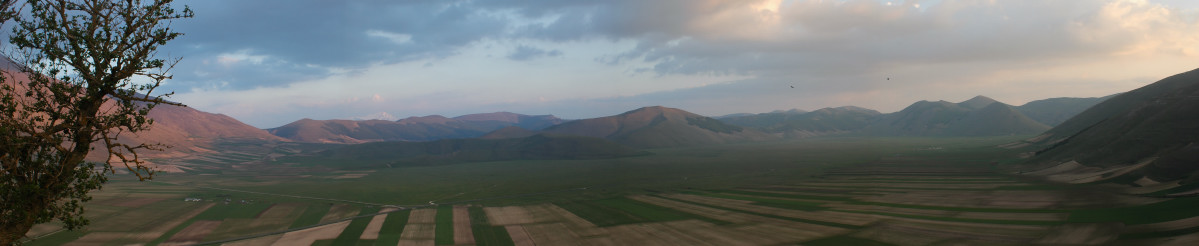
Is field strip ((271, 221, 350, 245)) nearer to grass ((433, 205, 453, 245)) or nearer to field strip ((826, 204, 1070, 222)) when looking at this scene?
grass ((433, 205, 453, 245))

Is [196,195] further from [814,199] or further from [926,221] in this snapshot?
[926,221]

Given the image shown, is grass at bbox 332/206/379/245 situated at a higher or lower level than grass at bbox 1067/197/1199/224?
lower

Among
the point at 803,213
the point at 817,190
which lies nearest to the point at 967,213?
the point at 803,213

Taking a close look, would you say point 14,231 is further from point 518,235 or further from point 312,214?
point 312,214

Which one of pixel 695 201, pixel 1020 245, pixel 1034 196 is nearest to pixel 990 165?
pixel 1034 196

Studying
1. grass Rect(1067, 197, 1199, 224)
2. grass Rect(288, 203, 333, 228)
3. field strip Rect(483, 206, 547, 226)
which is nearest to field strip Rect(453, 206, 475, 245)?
field strip Rect(483, 206, 547, 226)

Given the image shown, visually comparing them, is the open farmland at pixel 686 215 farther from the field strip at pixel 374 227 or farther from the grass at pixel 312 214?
the grass at pixel 312 214
